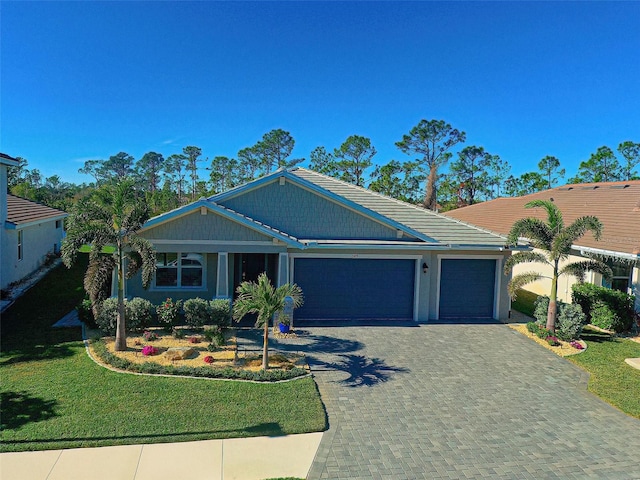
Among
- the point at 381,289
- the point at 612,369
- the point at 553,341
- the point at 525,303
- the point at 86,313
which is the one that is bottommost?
the point at 612,369

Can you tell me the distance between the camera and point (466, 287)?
1595 centimetres

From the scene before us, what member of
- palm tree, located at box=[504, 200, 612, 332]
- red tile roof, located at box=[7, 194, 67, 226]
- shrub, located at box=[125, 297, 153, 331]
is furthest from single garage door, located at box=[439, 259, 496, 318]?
red tile roof, located at box=[7, 194, 67, 226]

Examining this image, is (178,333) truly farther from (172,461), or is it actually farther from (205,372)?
(172,461)

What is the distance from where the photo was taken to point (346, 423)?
817cm

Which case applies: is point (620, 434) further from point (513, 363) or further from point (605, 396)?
point (513, 363)

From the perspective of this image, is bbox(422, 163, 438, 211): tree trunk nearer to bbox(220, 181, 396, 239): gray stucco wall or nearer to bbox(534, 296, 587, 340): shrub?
bbox(220, 181, 396, 239): gray stucco wall

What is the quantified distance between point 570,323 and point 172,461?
1216 cm

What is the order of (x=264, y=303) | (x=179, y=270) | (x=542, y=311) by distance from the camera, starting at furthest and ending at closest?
(x=179, y=270) < (x=542, y=311) < (x=264, y=303)

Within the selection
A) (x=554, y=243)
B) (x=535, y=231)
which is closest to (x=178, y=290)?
(x=535, y=231)

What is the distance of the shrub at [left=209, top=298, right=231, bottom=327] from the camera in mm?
13203

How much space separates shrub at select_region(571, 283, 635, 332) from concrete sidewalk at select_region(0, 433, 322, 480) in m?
12.6

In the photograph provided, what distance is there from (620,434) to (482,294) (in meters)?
8.10

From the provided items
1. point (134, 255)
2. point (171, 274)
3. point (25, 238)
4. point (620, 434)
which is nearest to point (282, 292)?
point (134, 255)

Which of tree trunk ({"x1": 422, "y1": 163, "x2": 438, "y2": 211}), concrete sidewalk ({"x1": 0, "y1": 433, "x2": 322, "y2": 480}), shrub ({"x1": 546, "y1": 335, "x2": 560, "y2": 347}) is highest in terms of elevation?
tree trunk ({"x1": 422, "y1": 163, "x2": 438, "y2": 211})
